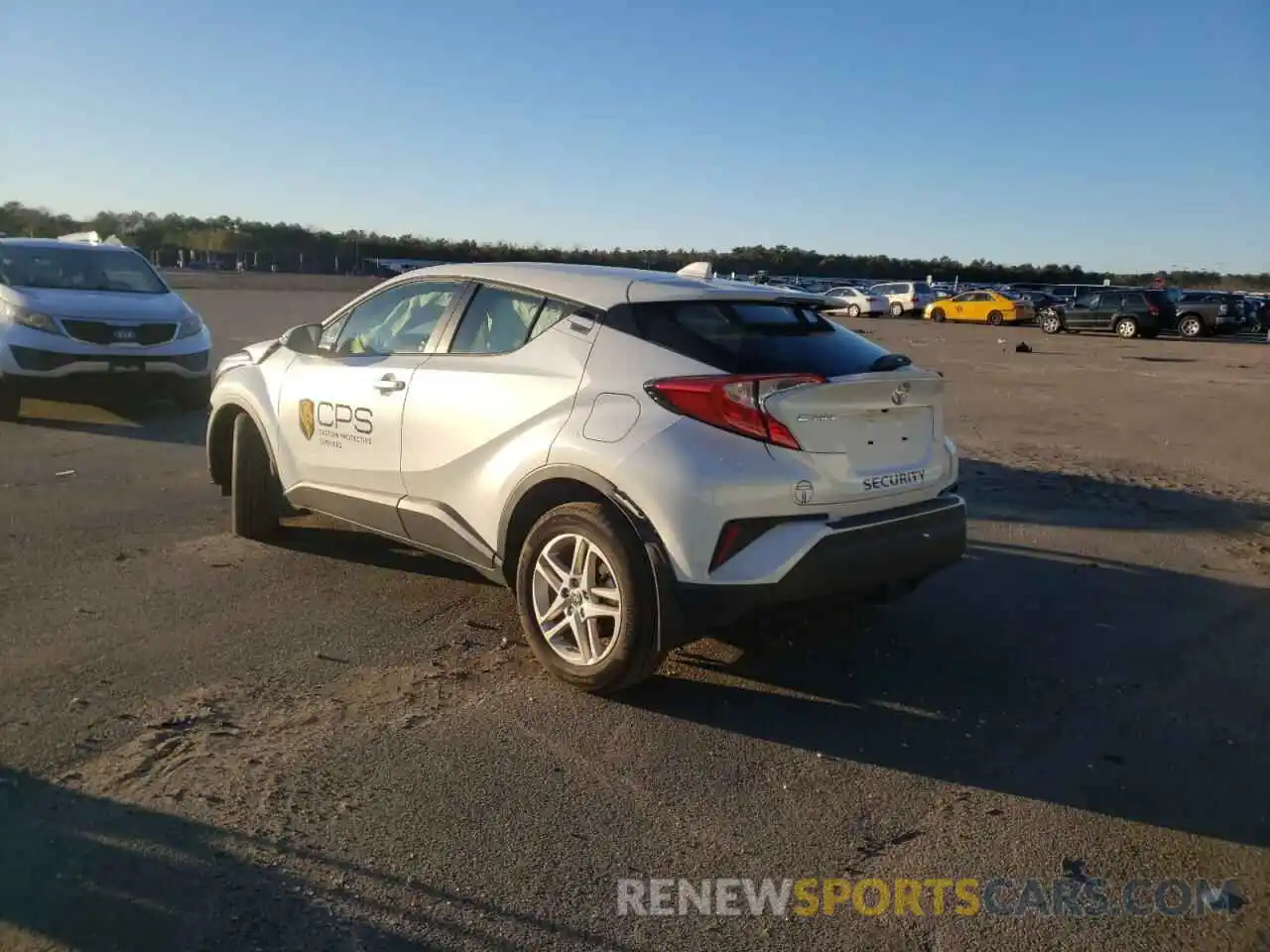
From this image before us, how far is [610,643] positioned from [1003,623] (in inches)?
88.9

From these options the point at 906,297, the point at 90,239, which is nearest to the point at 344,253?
the point at 906,297

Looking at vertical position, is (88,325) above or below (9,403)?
above

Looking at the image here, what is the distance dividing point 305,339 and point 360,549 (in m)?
1.30

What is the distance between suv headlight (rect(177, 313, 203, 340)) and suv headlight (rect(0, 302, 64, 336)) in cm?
121

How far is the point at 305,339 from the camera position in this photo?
609 cm

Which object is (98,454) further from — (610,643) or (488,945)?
(488,945)

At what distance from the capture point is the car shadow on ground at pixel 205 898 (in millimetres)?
2775

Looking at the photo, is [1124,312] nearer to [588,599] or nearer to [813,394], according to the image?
[813,394]

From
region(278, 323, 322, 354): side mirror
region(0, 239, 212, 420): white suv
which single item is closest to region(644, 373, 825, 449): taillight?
region(278, 323, 322, 354): side mirror


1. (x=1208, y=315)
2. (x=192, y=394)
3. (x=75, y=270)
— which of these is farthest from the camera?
(x=1208, y=315)

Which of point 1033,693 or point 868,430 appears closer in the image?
point 868,430

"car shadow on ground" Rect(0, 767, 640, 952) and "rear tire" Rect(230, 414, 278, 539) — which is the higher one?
"rear tire" Rect(230, 414, 278, 539)

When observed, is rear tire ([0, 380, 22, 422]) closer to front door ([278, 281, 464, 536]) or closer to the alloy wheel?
front door ([278, 281, 464, 536])

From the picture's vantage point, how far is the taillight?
4.09 m
